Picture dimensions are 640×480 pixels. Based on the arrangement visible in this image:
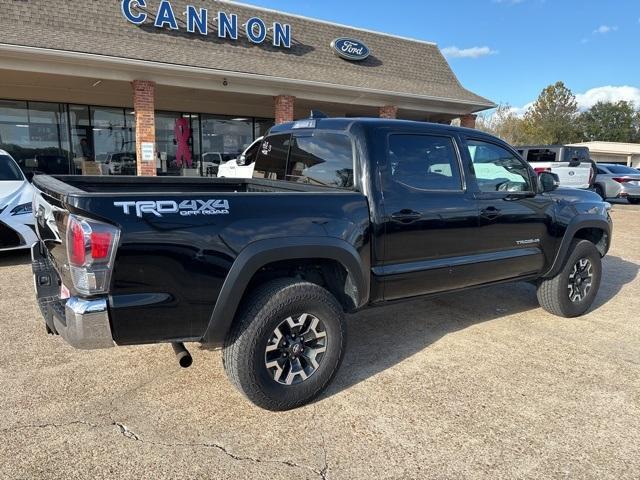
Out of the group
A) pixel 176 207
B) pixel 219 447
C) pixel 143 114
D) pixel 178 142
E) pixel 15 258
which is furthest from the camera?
pixel 178 142

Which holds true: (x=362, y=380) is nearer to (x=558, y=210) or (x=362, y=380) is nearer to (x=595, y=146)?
(x=558, y=210)

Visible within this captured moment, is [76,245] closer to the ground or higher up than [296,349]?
higher up

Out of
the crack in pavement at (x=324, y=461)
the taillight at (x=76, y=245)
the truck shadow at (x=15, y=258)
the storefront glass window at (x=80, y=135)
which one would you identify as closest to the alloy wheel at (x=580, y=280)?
the crack in pavement at (x=324, y=461)

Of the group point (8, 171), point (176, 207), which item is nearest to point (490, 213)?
point (176, 207)

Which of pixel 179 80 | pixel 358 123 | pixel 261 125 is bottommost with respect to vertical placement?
pixel 358 123

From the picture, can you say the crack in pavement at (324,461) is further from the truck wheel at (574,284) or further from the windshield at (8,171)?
the windshield at (8,171)

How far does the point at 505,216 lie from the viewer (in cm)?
420

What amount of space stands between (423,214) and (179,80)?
35.2 ft

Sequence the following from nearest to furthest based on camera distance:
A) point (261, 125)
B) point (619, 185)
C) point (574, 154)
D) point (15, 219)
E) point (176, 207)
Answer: point (176, 207) < point (15, 219) < point (574, 154) < point (619, 185) < point (261, 125)

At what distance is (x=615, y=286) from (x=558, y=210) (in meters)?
2.49

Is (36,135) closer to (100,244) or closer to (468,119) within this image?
(468,119)

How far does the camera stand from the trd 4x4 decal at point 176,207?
249 centimetres

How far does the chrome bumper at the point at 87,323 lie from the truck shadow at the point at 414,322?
1.55m

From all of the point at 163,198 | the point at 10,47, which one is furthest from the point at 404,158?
the point at 10,47
